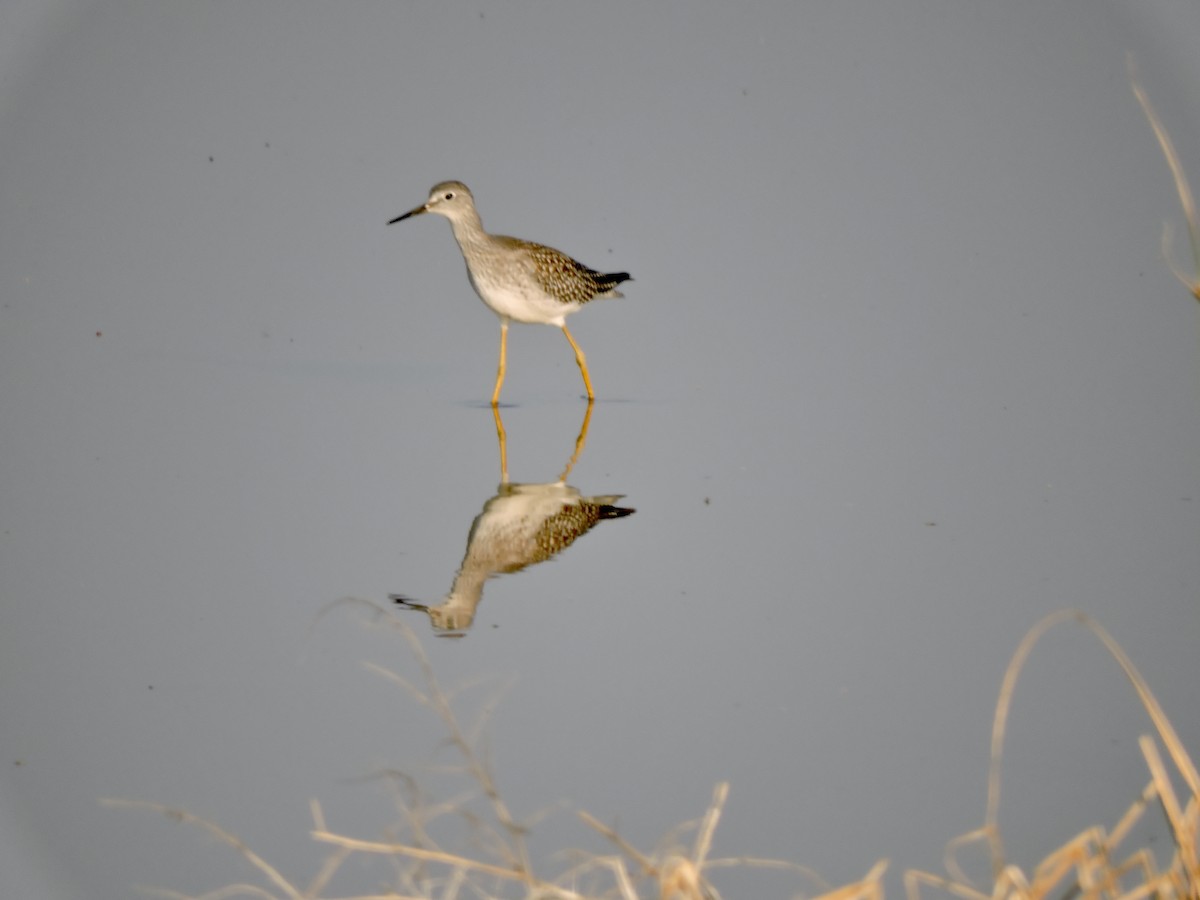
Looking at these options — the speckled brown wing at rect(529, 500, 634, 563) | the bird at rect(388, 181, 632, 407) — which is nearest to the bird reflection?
the speckled brown wing at rect(529, 500, 634, 563)

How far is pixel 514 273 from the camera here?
7.61 meters

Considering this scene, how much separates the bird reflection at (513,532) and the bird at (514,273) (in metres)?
1.75

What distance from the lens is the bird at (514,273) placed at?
7.60 metres

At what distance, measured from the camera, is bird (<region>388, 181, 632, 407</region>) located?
7.60 m

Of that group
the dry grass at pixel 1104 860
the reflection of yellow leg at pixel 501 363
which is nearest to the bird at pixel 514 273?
the reflection of yellow leg at pixel 501 363

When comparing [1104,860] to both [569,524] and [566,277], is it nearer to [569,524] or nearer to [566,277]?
[569,524]

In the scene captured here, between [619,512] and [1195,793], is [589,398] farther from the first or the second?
[1195,793]

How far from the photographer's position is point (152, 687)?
4098 mm

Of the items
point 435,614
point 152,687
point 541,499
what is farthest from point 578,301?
point 152,687

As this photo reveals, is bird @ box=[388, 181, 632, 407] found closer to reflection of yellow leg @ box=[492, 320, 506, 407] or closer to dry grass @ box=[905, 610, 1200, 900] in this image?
reflection of yellow leg @ box=[492, 320, 506, 407]

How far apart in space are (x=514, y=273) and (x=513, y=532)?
102 inches

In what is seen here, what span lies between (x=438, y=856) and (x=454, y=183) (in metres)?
5.74

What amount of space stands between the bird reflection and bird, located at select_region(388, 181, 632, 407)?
175 centimetres

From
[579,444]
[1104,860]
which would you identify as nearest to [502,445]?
[579,444]
